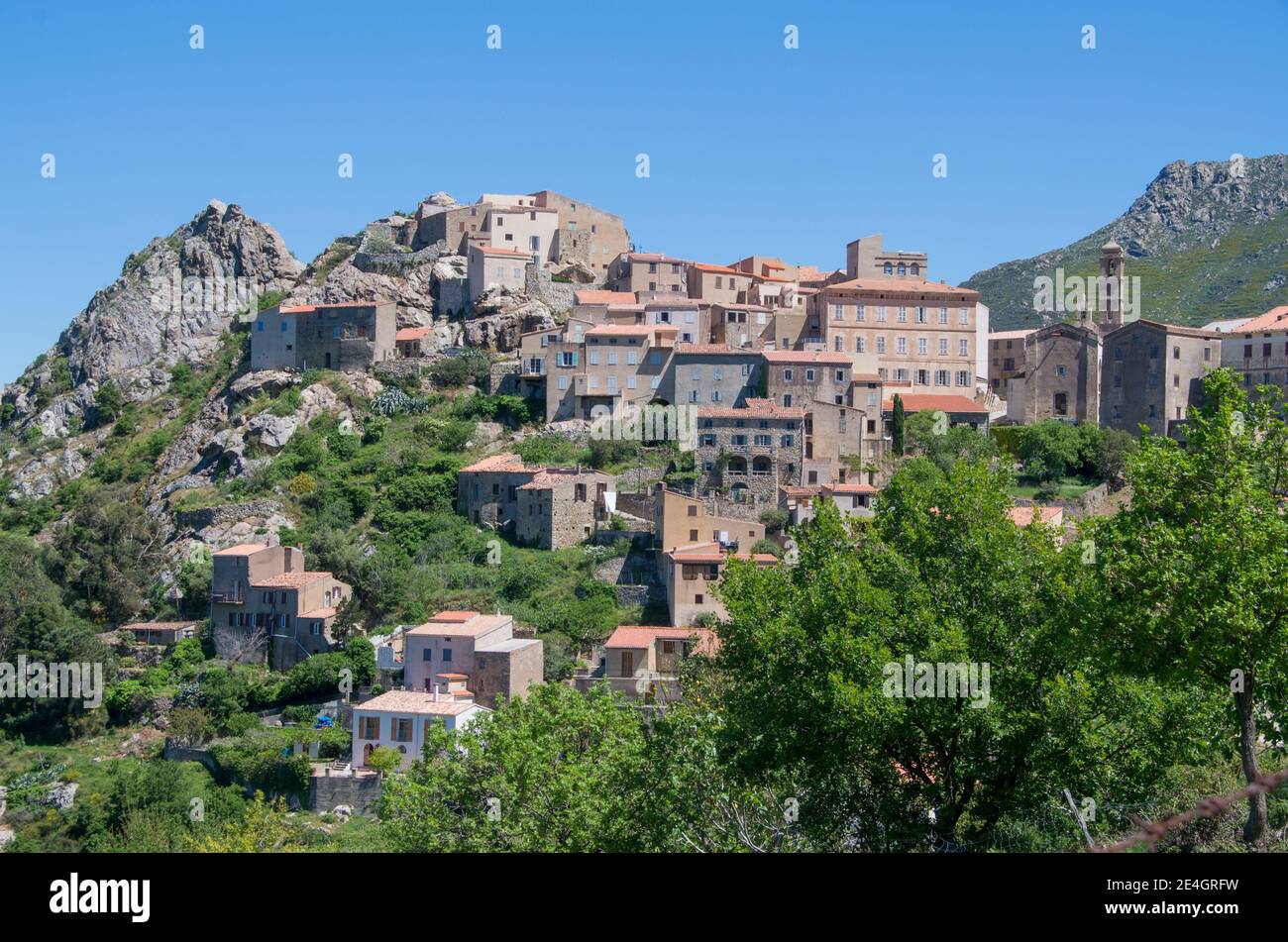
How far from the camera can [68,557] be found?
56938 mm

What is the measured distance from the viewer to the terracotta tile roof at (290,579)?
1937 inches

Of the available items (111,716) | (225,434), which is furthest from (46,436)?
(111,716)

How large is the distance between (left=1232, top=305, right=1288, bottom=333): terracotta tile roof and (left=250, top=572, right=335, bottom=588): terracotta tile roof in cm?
4375

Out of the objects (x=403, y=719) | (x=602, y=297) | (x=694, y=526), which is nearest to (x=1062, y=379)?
(x=694, y=526)

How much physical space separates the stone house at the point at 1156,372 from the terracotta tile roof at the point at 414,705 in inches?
1360

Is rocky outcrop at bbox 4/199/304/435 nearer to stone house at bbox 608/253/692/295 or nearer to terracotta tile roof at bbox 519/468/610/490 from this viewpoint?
stone house at bbox 608/253/692/295

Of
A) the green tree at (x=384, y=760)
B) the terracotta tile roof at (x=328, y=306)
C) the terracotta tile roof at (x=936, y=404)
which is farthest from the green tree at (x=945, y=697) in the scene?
the terracotta tile roof at (x=328, y=306)

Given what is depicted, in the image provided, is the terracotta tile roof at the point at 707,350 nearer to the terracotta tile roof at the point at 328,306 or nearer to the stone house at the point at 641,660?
the terracotta tile roof at the point at 328,306

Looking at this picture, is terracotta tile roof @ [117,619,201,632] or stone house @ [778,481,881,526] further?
terracotta tile roof @ [117,619,201,632]

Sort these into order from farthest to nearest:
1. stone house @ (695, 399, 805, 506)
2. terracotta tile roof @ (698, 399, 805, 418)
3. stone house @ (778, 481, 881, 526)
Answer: terracotta tile roof @ (698, 399, 805, 418), stone house @ (695, 399, 805, 506), stone house @ (778, 481, 881, 526)

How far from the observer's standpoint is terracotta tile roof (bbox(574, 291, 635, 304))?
6925cm

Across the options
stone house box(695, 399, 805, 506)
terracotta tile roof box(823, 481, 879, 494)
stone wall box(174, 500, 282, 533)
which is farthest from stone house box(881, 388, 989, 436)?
stone wall box(174, 500, 282, 533)

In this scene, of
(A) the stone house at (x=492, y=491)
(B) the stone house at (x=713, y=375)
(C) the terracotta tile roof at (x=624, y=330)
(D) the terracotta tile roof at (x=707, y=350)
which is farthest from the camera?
(C) the terracotta tile roof at (x=624, y=330)

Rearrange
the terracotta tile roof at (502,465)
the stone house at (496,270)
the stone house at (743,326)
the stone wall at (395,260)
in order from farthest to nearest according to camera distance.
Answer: the stone wall at (395,260) → the stone house at (496,270) → the stone house at (743,326) → the terracotta tile roof at (502,465)
